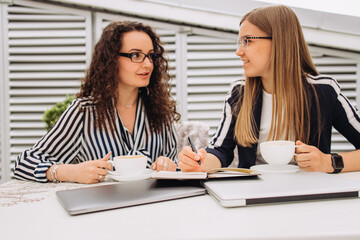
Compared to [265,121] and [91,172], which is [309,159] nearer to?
[265,121]

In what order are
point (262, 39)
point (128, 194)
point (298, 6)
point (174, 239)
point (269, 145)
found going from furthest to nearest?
point (298, 6)
point (262, 39)
point (269, 145)
point (128, 194)
point (174, 239)

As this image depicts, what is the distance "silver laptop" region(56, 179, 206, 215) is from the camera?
0.69 m

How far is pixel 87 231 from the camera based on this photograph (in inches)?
22.3

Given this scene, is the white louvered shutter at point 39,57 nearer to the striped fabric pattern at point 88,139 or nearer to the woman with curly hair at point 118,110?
the woman with curly hair at point 118,110

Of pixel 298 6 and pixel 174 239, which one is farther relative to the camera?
pixel 298 6

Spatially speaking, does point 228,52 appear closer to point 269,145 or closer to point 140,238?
point 269,145

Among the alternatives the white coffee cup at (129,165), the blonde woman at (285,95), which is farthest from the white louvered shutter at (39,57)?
the white coffee cup at (129,165)

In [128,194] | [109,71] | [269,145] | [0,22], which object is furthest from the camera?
[0,22]

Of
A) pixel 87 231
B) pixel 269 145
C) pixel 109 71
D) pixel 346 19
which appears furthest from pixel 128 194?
pixel 346 19

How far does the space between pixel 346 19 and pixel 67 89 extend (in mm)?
2751

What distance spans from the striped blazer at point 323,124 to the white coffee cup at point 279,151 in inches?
15.3

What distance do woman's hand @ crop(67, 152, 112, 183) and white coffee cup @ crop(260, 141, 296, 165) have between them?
0.58 metres

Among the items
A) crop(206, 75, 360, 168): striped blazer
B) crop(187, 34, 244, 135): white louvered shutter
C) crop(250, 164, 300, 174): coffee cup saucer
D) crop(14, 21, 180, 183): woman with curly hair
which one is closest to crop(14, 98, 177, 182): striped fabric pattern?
crop(14, 21, 180, 183): woman with curly hair

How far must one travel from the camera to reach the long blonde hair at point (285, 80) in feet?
4.57
